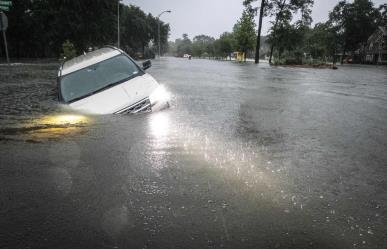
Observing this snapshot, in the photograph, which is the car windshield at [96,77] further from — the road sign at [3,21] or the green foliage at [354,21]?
the green foliage at [354,21]

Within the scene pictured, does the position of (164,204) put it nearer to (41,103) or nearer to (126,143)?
(126,143)

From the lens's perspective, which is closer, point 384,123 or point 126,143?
point 126,143

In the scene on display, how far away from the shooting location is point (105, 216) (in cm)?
288

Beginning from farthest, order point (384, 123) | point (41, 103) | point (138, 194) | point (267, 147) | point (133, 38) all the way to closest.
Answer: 1. point (133, 38)
2. point (41, 103)
3. point (384, 123)
4. point (267, 147)
5. point (138, 194)

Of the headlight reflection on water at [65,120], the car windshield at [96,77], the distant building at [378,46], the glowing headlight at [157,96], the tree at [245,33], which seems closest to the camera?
the headlight reflection on water at [65,120]

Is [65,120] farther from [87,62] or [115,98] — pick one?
[87,62]

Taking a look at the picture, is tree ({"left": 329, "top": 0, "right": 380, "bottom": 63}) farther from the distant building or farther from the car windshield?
the car windshield

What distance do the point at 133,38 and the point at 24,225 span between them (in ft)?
321

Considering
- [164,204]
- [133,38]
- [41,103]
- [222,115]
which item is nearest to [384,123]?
[222,115]

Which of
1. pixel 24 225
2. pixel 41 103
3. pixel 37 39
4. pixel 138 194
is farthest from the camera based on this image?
pixel 37 39

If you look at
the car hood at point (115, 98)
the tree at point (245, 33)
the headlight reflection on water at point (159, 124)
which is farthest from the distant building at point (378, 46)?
the headlight reflection on water at point (159, 124)

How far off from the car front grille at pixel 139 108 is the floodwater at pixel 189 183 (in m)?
0.20

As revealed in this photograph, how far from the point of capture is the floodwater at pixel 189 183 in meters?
2.65

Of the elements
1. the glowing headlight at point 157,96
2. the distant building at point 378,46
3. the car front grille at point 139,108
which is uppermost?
the distant building at point 378,46
